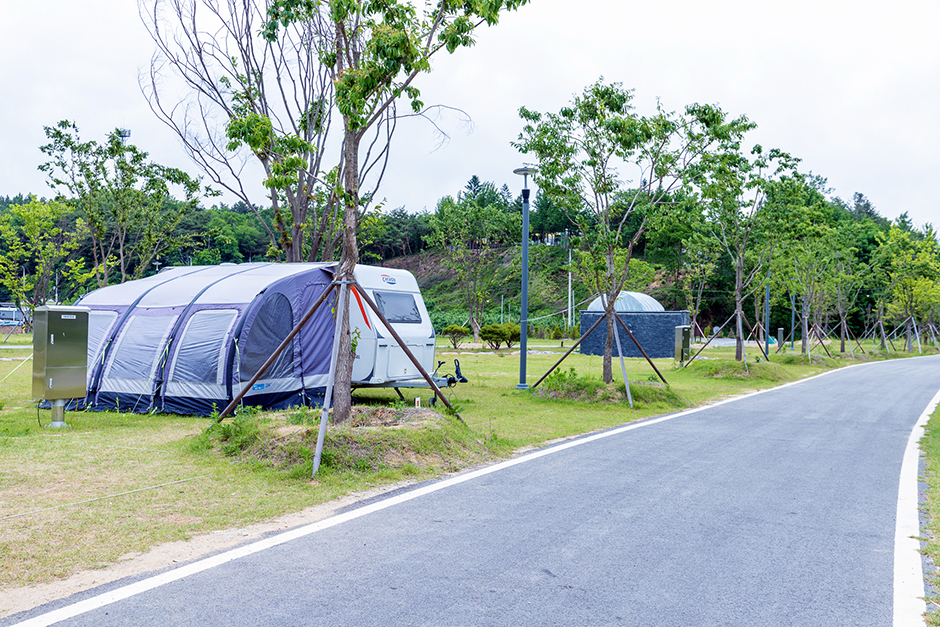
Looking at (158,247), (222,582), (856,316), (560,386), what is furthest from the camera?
(856,316)

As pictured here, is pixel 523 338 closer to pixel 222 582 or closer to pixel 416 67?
pixel 416 67

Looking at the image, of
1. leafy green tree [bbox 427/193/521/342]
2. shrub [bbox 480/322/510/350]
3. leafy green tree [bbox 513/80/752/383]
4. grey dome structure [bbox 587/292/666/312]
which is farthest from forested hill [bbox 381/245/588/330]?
leafy green tree [bbox 513/80/752/383]

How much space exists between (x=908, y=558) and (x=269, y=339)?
8439mm

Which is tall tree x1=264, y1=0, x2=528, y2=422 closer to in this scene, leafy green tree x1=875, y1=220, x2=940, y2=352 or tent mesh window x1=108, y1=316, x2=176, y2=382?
tent mesh window x1=108, y1=316, x2=176, y2=382

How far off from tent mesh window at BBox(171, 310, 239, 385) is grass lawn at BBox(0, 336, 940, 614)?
2.06 ft

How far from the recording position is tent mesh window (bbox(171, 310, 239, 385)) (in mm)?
10305

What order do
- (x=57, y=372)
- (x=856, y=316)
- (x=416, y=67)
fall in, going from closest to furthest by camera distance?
1. (x=416, y=67)
2. (x=57, y=372)
3. (x=856, y=316)

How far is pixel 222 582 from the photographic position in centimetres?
383

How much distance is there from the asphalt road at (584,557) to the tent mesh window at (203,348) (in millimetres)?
5101

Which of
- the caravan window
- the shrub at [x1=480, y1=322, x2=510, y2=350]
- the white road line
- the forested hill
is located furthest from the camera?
the forested hill

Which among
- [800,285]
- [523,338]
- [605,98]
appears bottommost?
[523,338]

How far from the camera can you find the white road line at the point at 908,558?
3.62 meters

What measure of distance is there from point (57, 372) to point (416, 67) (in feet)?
19.3

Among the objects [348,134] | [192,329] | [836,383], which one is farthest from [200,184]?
[836,383]
